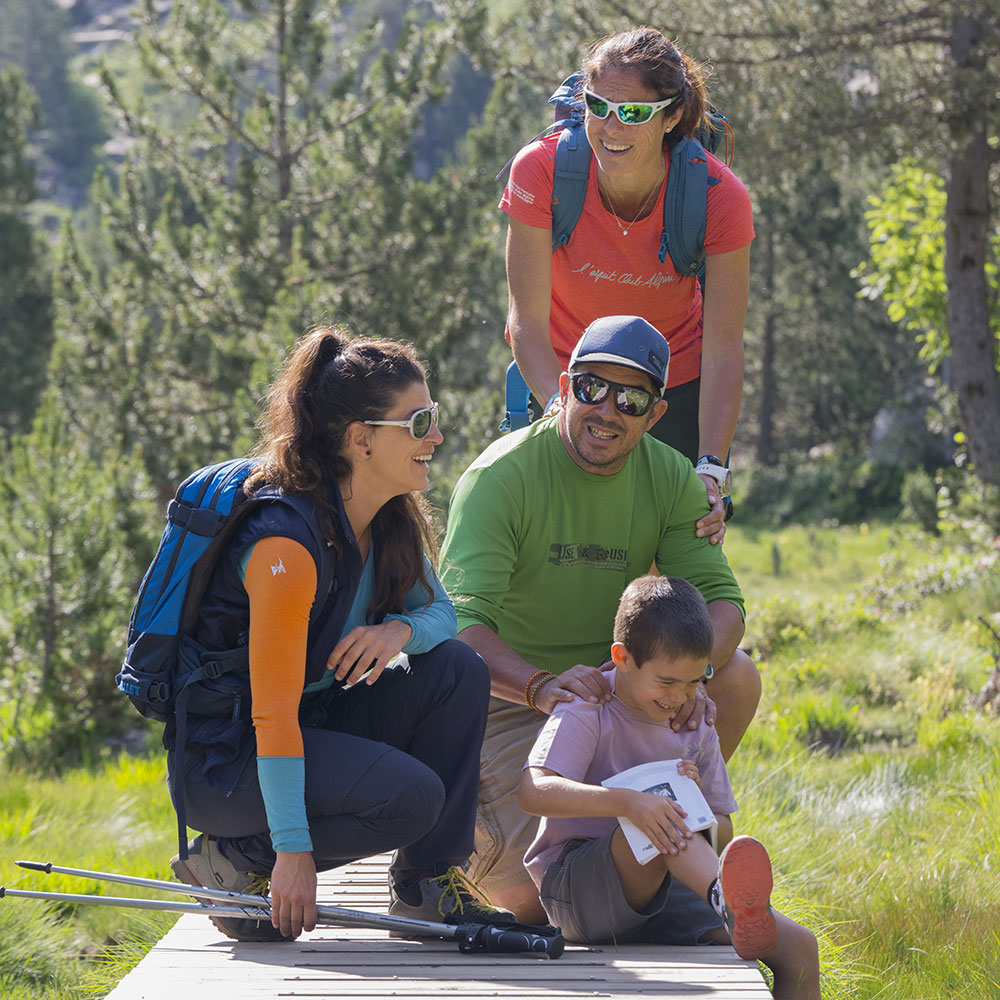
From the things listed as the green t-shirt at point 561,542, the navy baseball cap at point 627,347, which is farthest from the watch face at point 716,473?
the navy baseball cap at point 627,347

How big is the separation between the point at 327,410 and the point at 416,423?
0.21 metres

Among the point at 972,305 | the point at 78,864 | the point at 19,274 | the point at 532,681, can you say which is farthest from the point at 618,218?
the point at 19,274

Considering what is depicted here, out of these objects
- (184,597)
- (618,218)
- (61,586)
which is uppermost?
(618,218)

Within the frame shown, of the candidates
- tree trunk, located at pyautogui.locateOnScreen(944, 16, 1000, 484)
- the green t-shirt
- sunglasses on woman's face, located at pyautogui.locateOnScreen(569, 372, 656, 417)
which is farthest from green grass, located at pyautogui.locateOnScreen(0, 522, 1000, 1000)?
tree trunk, located at pyautogui.locateOnScreen(944, 16, 1000, 484)

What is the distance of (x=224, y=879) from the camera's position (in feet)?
10.00

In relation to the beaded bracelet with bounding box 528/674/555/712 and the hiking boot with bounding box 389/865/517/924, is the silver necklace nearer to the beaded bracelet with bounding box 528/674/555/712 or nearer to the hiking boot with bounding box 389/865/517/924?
the beaded bracelet with bounding box 528/674/555/712

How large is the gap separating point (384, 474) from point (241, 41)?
41.6 ft

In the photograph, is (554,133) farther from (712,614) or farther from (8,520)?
(8,520)

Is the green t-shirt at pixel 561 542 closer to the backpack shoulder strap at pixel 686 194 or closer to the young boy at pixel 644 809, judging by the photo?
the young boy at pixel 644 809

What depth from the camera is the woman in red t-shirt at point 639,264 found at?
3.77 m

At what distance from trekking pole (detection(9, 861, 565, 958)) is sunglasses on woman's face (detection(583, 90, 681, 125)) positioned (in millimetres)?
2213

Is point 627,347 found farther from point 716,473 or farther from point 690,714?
point 690,714

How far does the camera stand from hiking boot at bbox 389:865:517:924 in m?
2.99

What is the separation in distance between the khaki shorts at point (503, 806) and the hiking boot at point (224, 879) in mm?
778
